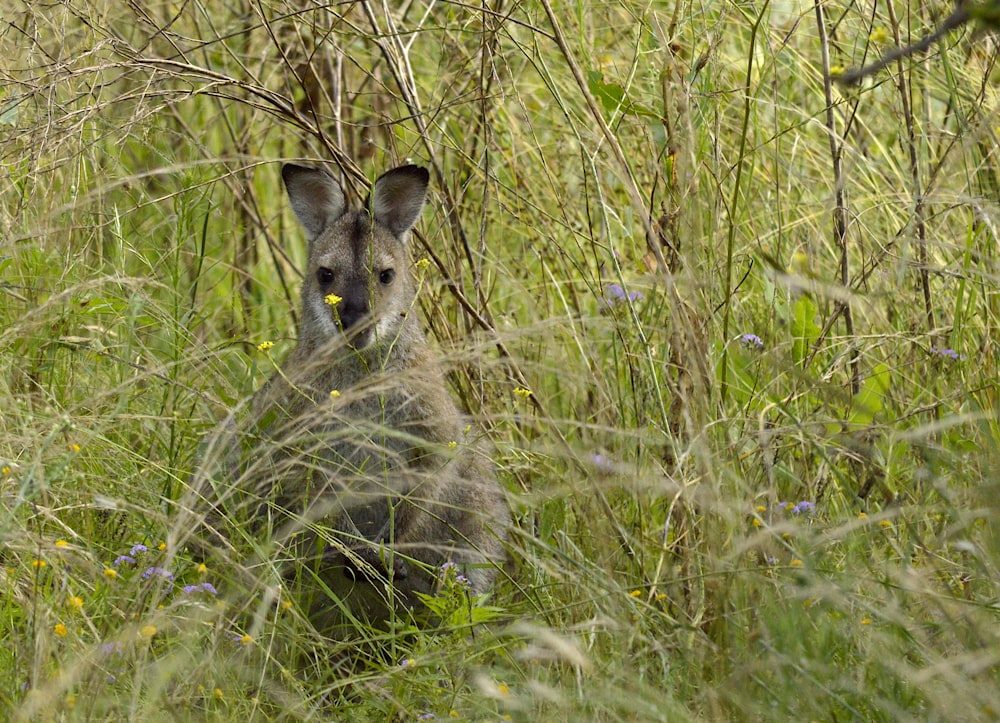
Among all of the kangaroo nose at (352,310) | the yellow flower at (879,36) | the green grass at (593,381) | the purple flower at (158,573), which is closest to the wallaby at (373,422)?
the kangaroo nose at (352,310)

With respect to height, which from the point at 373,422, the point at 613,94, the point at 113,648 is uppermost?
the point at 613,94

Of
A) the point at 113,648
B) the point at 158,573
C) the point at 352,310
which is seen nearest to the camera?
the point at 113,648

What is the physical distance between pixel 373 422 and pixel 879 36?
83.0 inches

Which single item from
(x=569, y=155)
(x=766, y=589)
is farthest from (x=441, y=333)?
(x=766, y=589)

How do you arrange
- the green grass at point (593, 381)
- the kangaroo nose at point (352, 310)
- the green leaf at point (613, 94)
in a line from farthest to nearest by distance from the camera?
1. the kangaroo nose at point (352, 310)
2. the green leaf at point (613, 94)
3. the green grass at point (593, 381)

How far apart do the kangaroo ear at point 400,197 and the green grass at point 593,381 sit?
166 millimetres

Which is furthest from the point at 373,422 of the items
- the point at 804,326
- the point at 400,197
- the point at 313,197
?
the point at 804,326

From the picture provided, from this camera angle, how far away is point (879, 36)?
4160 millimetres

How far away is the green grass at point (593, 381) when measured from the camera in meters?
2.72

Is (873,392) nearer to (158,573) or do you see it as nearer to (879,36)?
(879,36)

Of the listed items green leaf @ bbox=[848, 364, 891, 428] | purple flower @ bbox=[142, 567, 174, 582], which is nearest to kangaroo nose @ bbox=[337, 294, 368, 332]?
purple flower @ bbox=[142, 567, 174, 582]

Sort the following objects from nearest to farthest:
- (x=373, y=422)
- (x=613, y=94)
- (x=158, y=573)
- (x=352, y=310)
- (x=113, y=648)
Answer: (x=113, y=648), (x=158, y=573), (x=373, y=422), (x=613, y=94), (x=352, y=310)

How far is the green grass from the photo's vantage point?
8.91ft

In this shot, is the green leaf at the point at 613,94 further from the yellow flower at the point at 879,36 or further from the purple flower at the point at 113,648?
the purple flower at the point at 113,648
